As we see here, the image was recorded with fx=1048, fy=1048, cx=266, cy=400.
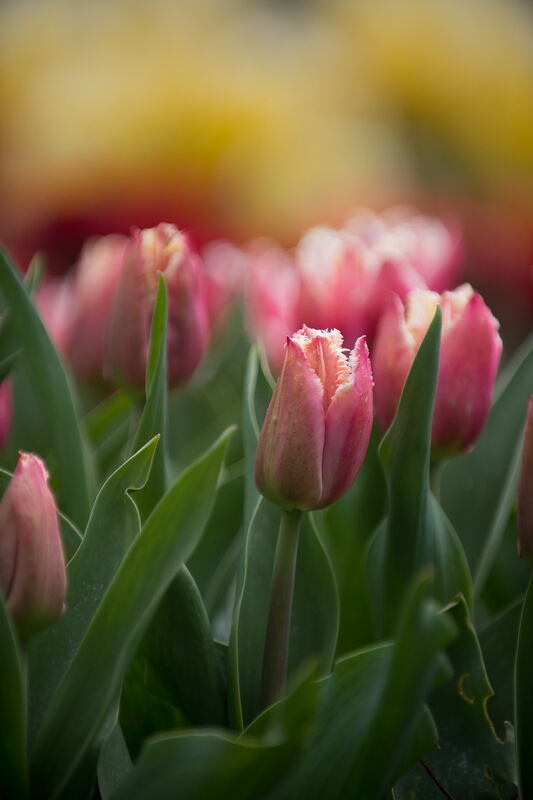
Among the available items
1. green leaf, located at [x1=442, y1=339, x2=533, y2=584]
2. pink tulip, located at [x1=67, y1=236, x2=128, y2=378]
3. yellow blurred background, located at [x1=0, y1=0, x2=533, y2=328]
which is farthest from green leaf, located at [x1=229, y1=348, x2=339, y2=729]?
yellow blurred background, located at [x1=0, y1=0, x2=533, y2=328]

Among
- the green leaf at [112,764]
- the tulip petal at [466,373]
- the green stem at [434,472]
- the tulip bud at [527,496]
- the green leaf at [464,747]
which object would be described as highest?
the tulip petal at [466,373]

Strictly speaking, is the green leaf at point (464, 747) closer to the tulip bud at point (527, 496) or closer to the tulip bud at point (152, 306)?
the tulip bud at point (527, 496)

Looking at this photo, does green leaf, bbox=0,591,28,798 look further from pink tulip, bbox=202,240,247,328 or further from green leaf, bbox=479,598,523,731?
pink tulip, bbox=202,240,247,328

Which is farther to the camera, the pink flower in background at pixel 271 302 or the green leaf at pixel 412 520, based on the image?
the pink flower in background at pixel 271 302

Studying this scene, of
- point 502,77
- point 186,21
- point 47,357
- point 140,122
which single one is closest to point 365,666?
point 47,357

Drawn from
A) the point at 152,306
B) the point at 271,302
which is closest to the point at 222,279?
the point at 271,302

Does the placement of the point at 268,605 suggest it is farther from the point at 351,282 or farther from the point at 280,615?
the point at 351,282

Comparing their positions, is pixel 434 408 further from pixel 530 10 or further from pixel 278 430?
pixel 530 10

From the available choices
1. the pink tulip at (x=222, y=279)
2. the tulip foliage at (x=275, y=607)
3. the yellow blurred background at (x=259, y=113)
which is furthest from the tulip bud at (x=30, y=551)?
the yellow blurred background at (x=259, y=113)
